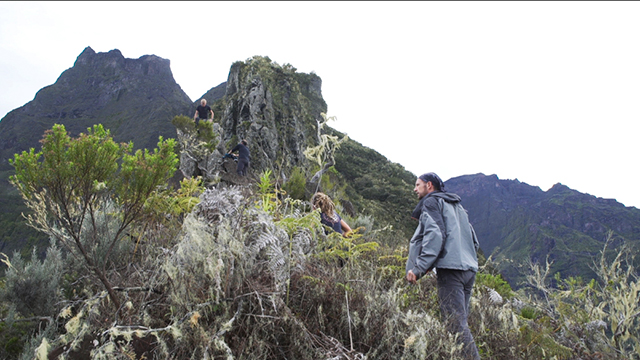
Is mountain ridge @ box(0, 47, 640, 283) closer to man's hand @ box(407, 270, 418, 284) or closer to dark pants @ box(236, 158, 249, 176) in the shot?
dark pants @ box(236, 158, 249, 176)

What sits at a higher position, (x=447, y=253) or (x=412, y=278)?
(x=447, y=253)

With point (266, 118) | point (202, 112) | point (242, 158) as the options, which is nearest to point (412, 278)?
point (242, 158)

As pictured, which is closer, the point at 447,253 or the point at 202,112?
the point at 447,253

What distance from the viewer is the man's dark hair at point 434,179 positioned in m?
3.17

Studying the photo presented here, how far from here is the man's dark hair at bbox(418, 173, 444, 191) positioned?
10.4 ft

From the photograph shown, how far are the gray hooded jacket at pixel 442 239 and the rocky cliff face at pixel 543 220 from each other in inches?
405

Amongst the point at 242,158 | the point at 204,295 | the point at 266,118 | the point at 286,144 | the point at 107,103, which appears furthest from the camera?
the point at 107,103

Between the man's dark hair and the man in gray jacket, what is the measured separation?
0.17m

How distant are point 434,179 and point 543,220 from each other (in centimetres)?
5565

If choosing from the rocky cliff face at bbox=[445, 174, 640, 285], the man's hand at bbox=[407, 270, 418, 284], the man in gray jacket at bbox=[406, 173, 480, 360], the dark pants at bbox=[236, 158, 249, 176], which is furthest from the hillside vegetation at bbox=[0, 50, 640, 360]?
the rocky cliff face at bbox=[445, 174, 640, 285]

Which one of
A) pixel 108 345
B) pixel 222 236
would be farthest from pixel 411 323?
pixel 108 345

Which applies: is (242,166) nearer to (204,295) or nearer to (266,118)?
(204,295)

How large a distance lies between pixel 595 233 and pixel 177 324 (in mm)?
53664

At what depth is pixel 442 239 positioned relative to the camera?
2.71 metres
